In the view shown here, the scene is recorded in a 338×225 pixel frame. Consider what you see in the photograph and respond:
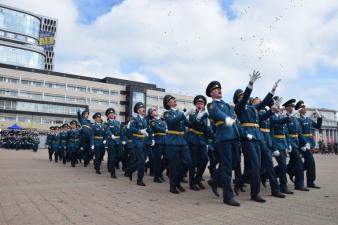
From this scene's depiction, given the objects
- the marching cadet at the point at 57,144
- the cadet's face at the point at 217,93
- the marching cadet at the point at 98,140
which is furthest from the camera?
the marching cadet at the point at 57,144

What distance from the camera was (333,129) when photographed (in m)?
97.8

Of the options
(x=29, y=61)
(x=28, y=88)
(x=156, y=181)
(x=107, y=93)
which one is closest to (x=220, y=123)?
(x=156, y=181)

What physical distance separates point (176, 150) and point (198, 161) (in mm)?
990

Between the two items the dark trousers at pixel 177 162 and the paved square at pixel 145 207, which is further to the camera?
the dark trousers at pixel 177 162

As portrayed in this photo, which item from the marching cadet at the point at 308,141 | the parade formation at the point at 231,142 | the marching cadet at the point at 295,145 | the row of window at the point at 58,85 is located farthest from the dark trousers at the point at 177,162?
the row of window at the point at 58,85

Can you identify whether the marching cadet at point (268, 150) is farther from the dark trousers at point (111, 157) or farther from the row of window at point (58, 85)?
the row of window at point (58, 85)

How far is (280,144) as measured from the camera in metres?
7.98

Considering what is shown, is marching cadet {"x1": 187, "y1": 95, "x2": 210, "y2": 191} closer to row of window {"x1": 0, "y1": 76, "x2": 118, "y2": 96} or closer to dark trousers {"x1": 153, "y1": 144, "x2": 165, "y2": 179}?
dark trousers {"x1": 153, "y1": 144, "x2": 165, "y2": 179}

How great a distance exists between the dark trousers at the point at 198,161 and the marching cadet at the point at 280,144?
162 cm

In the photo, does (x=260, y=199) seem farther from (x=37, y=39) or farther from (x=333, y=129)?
(x=37, y=39)

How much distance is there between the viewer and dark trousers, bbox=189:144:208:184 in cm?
827

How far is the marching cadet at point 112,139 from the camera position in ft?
34.9

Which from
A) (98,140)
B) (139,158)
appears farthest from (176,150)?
(98,140)

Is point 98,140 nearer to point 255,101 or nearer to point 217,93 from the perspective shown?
point 255,101
